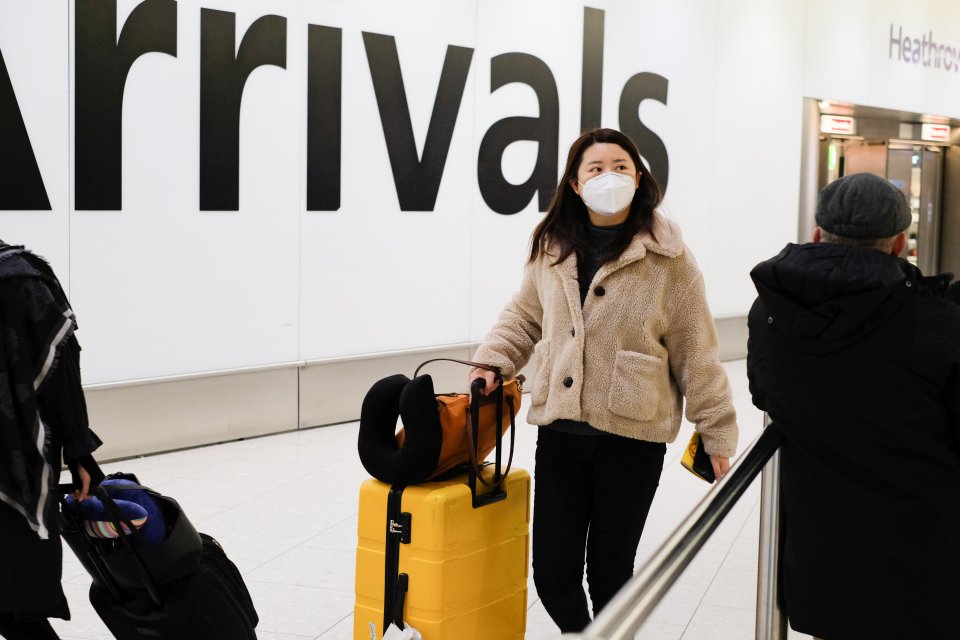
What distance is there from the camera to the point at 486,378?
303 cm

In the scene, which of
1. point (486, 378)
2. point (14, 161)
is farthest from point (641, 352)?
point (14, 161)

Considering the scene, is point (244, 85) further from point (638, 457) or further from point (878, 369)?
point (878, 369)

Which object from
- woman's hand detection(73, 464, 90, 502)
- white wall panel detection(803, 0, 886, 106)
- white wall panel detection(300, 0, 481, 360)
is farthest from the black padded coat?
white wall panel detection(803, 0, 886, 106)

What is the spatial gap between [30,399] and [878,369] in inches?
72.9

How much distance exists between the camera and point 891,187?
2.40m

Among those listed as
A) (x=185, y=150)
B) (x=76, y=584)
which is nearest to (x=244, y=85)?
(x=185, y=150)

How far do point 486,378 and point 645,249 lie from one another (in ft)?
1.73

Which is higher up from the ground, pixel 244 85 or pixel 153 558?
pixel 244 85

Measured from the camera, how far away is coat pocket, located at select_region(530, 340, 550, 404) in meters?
3.01

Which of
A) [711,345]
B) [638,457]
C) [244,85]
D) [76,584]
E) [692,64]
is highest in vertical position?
[692,64]

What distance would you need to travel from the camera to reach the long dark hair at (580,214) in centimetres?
302

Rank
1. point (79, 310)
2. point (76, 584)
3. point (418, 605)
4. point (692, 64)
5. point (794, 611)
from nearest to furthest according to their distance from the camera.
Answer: point (794, 611)
point (418, 605)
point (76, 584)
point (79, 310)
point (692, 64)

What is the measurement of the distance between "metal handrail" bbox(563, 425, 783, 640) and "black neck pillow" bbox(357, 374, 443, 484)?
0.78 m

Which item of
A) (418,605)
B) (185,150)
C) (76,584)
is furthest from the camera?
(185,150)
